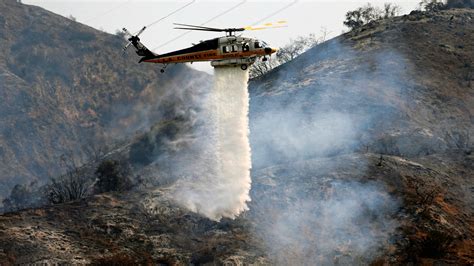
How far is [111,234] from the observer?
32.7 metres

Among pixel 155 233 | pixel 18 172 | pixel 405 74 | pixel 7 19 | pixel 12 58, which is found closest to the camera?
pixel 155 233

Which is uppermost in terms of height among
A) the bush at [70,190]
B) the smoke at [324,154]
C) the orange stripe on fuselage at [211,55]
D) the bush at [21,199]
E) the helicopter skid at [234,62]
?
the orange stripe on fuselage at [211,55]

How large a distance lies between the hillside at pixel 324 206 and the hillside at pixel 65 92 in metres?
51.3

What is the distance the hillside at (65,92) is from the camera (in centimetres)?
10944

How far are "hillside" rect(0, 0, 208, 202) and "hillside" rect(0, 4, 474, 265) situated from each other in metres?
51.3

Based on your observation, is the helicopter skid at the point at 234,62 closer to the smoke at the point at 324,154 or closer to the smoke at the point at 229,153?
the smoke at the point at 229,153

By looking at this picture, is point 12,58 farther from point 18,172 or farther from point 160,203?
point 160,203

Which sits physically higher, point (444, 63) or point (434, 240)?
point (444, 63)

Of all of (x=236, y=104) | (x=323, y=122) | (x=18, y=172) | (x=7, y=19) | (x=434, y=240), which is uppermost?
(x=7, y=19)

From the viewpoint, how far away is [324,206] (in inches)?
1403

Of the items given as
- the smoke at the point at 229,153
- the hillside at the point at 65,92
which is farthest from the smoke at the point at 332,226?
the hillside at the point at 65,92

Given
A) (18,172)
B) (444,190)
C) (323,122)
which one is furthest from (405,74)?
(18,172)

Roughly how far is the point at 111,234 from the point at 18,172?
258 feet

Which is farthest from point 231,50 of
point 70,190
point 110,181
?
point 70,190
